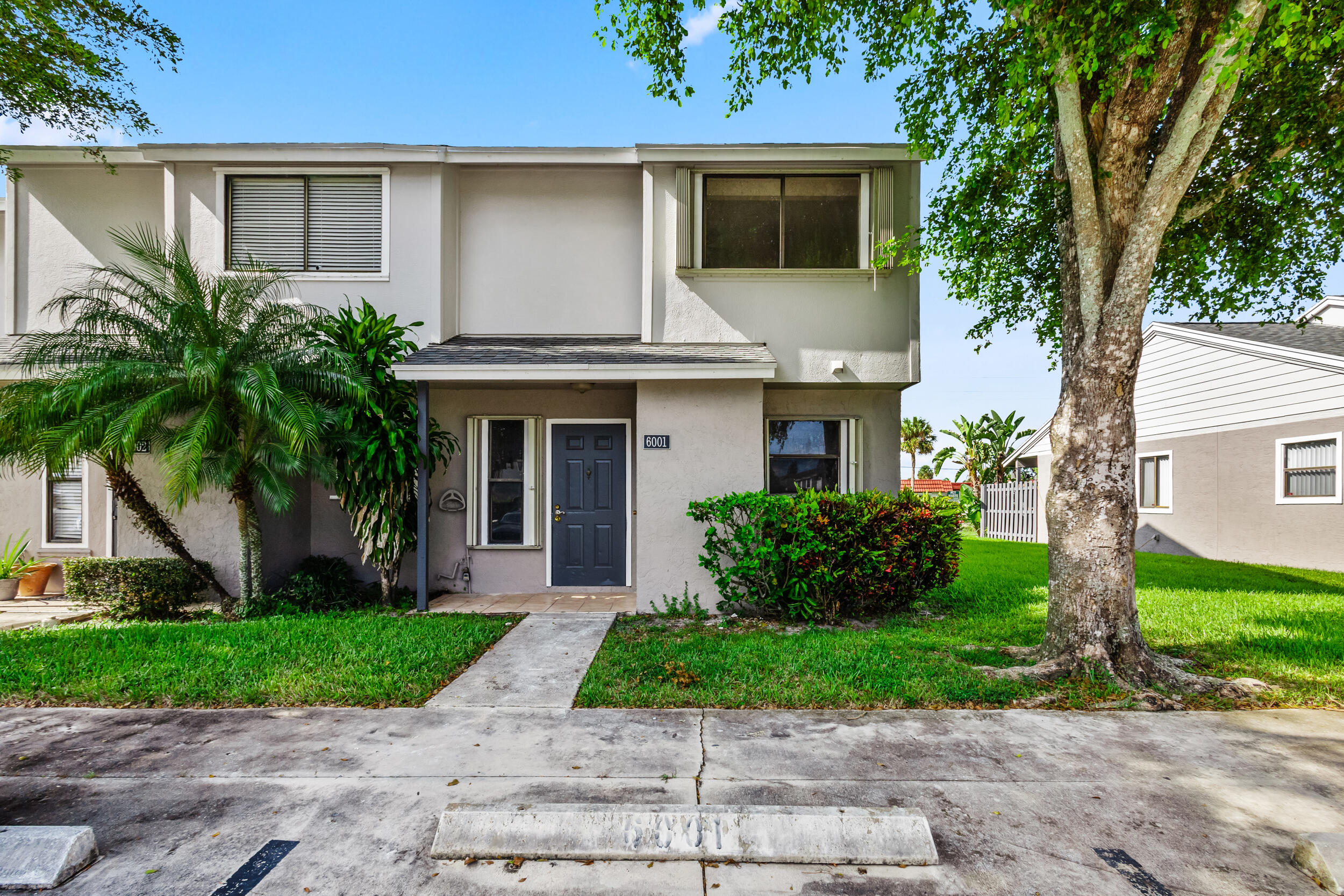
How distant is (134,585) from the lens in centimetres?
745

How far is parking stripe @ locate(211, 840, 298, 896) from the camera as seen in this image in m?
2.65

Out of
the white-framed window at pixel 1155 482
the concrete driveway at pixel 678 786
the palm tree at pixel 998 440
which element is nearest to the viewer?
the concrete driveway at pixel 678 786

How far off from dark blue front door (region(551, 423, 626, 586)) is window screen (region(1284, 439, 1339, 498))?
12.5 metres

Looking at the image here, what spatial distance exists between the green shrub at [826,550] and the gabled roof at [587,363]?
150 centimetres

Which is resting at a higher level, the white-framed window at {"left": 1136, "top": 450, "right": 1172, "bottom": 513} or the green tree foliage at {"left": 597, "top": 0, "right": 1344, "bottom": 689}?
the green tree foliage at {"left": 597, "top": 0, "right": 1344, "bottom": 689}

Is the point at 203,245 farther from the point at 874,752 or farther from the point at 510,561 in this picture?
the point at 874,752

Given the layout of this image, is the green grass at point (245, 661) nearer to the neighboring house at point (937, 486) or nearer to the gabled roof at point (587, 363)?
the gabled roof at point (587, 363)

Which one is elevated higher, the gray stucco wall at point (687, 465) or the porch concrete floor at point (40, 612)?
the gray stucco wall at point (687, 465)

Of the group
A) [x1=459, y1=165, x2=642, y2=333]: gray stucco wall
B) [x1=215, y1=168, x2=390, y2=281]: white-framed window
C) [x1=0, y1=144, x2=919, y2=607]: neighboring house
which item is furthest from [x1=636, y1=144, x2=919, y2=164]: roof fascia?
[x1=215, y1=168, x2=390, y2=281]: white-framed window

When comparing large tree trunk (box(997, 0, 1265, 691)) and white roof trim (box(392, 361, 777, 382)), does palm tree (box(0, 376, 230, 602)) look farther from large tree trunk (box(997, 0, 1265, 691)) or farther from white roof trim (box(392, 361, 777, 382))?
large tree trunk (box(997, 0, 1265, 691))

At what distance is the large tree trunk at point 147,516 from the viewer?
24.4ft

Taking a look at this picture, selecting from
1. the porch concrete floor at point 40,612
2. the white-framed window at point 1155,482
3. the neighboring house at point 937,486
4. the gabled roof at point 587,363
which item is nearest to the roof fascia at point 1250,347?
the white-framed window at point 1155,482

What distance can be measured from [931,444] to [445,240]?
42212 mm

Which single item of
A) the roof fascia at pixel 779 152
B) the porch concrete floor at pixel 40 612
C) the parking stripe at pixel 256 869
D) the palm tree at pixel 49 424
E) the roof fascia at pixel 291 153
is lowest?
the parking stripe at pixel 256 869
